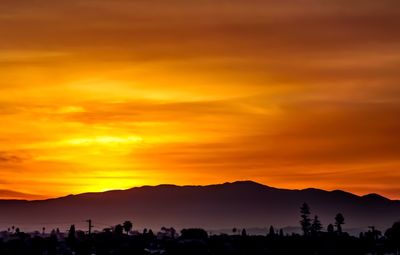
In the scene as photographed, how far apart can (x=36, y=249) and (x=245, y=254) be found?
42322 millimetres

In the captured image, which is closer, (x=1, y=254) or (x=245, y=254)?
(x=1, y=254)

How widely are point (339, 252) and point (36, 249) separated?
61189 millimetres

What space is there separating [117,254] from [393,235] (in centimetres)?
5948

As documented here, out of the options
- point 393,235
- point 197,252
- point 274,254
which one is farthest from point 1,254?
point 393,235

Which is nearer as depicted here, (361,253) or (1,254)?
(1,254)

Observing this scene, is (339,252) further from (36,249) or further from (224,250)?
(36,249)

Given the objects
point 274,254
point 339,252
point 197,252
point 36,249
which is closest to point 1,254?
point 36,249

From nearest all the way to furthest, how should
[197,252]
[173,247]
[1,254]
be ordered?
1. [1,254]
2. [197,252]
3. [173,247]

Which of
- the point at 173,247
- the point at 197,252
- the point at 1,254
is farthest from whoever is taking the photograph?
the point at 173,247

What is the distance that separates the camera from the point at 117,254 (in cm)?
17988

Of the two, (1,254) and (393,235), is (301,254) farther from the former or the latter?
(1,254)


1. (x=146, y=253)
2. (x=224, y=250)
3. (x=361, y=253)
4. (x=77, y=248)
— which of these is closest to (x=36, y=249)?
(x=77, y=248)

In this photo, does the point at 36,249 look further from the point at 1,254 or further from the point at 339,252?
the point at 339,252

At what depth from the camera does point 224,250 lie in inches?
7648
